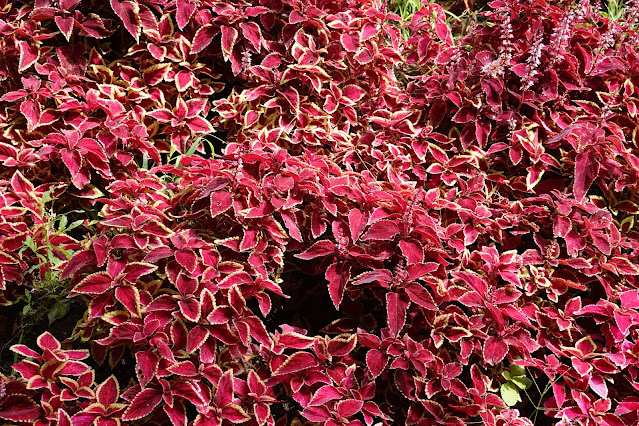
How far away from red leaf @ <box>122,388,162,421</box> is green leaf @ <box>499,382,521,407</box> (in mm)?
1072

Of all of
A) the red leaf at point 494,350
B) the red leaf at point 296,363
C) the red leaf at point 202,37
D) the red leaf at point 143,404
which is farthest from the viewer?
the red leaf at point 202,37

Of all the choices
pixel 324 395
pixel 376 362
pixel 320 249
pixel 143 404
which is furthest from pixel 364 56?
pixel 143 404

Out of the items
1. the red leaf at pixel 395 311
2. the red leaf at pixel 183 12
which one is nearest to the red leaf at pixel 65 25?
the red leaf at pixel 183 12

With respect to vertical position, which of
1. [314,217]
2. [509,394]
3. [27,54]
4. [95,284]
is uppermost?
[27,54]

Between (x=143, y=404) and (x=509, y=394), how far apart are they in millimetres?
1134

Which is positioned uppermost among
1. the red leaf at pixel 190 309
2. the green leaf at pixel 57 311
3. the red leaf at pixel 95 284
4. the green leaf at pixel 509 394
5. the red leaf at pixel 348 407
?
the red leaf at pixel 190 309

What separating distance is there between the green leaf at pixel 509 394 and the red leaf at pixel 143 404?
1.07 m

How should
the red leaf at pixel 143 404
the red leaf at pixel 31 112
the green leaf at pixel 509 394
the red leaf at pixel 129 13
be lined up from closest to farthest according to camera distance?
1. the red leaf at pixel 143 404
2. the green leaf at pixel 509 394
3. the red leaf at pixel 31 112
4. the red leaf at pixel 129 13

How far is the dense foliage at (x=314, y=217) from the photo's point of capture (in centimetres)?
179

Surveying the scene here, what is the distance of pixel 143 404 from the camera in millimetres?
1676

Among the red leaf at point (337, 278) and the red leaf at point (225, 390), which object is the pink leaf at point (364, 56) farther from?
the red leaf at point (225, 390)

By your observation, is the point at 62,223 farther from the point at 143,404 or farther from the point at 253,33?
the point at 253,33

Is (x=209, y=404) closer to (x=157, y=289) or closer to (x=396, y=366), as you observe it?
(x=157, y=289)

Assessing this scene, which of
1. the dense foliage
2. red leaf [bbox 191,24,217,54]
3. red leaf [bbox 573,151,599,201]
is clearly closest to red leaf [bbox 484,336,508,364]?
the dense foliage
